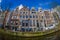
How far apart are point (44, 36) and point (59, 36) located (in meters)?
0.25

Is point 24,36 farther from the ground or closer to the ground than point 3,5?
closer to the ground

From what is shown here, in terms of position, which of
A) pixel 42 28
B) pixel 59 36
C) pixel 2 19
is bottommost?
pixel 59 36

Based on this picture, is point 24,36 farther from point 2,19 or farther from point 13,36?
point 2,19

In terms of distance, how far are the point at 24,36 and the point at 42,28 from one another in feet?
1.06

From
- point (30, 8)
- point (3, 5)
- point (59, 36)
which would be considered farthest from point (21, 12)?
point (59, 36)

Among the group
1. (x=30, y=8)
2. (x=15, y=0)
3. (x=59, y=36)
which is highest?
(x=15, y=0)

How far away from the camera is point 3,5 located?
7.56 feet

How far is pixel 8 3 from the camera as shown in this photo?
7.57 feet

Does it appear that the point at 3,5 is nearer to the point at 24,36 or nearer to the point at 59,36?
the point at 24,36

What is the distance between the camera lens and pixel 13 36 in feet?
7.36

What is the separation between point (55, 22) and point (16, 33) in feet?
2.20

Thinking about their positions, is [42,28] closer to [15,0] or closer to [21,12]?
[21,12]

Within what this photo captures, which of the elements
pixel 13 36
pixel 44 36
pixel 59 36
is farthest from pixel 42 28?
pixel 13 36

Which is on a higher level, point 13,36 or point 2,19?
point 2,19
